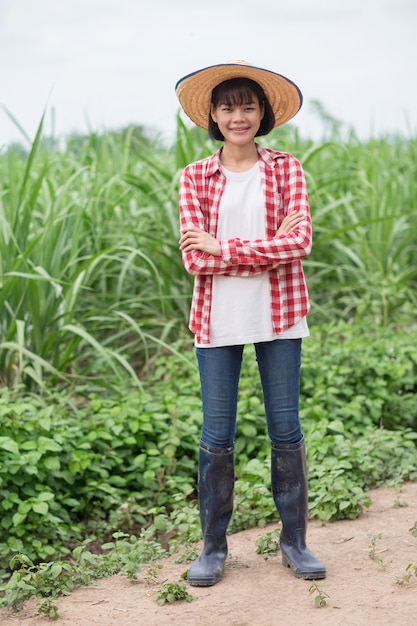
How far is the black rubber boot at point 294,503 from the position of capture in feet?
9.53

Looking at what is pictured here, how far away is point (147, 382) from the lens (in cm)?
481

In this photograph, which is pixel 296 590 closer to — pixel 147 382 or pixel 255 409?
pixel 255 409

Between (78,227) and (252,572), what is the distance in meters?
2.37

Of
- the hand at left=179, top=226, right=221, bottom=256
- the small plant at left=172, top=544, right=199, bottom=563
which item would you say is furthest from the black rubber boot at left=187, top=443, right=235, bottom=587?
the hand at left=179, top=226, right=221, bottom=256

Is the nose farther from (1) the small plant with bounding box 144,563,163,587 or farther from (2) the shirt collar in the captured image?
(1) the small plant with bounding box 144,563,163,587

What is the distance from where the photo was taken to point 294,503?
9.63 feet

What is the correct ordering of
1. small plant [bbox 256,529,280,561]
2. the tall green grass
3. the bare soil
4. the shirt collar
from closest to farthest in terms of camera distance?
the bare soil → the shirt collar → small plant [bbox 256,529,280,561] → the tall green grass

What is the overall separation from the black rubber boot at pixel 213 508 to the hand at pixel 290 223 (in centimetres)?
73

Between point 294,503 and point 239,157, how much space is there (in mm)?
1142

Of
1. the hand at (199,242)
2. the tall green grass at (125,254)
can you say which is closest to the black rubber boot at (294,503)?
the hand at (199,242)

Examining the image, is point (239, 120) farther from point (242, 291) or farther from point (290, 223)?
point (242, 291)

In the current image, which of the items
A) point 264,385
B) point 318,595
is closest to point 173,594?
point 318,595

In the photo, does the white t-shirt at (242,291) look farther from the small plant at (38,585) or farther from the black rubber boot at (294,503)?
the small plant at (38,585)

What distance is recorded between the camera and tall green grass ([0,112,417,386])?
14.5ft
